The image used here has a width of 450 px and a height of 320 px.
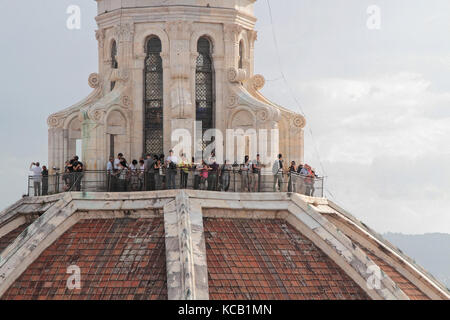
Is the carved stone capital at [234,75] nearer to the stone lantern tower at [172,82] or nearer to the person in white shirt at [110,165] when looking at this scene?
the stone lantern tower at [172,82]

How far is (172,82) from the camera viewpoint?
159ft

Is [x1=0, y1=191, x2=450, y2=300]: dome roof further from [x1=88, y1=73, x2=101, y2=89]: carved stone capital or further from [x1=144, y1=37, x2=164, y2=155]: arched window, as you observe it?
[x1=88, y1=73, x2=101, y2=89]: carved stone capital

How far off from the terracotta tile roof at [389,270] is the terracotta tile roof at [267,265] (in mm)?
3382

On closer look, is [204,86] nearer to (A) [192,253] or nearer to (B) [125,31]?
(B) [125,31]

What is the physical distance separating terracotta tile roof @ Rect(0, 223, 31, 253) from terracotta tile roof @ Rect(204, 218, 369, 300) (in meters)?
7.67

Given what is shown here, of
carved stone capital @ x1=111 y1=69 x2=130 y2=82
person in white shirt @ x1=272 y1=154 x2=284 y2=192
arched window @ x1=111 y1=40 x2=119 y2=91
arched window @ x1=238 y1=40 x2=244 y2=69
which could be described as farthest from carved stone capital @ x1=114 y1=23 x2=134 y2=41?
person in white shirt @ x1=272 y1=154 x2=284 y2=192

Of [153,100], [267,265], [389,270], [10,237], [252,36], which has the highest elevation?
[252,36]

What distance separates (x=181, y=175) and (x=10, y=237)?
702 centimetres

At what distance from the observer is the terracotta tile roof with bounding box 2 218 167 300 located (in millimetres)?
40562

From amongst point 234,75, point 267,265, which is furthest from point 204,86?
point 267,265

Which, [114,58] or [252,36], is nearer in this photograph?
[114,58]

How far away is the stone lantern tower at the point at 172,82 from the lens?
47.9 meters
